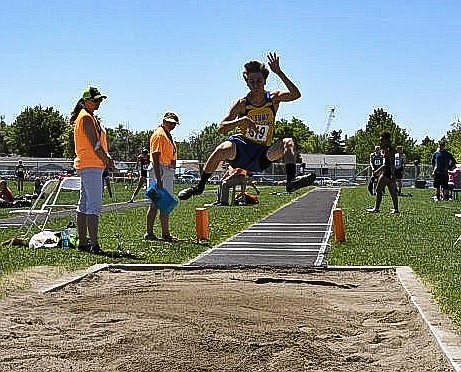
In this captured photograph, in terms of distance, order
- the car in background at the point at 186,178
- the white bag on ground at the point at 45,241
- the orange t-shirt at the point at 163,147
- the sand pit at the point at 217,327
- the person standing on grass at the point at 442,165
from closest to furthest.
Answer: the sand pit at the point at 217,327, the white bag on ground at the point at 45,241, the orange t-shirt at the point at 163,147, the person standing on grass at the point at 442,165, the car in background at the point at 186,178

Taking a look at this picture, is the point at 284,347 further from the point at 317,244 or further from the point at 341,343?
the point at 317,244

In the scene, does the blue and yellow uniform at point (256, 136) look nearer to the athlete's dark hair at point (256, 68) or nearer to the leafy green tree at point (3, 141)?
the athlete's dark hair at point (256, 68)

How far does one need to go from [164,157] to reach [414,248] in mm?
4416

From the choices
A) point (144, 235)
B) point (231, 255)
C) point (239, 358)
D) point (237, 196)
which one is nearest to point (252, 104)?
point (231, 255)

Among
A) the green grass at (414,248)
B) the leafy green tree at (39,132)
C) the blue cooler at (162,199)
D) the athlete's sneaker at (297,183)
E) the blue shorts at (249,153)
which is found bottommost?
the green grass at (414,248)

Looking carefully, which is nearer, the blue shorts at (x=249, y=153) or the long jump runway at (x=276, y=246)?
the blue shorts at (x=249, y=153)

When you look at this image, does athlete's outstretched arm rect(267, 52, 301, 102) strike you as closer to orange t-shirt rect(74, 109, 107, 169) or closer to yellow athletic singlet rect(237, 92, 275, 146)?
yellow athletic singlet rect(237, 92, 275, 146)

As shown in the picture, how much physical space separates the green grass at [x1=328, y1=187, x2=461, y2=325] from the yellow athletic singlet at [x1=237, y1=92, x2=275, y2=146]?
2.49 meters

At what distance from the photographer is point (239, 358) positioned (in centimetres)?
602

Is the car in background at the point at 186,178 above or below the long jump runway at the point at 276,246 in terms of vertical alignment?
above

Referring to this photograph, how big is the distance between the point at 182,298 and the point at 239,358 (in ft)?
7.88

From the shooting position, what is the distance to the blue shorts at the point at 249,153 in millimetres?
9953

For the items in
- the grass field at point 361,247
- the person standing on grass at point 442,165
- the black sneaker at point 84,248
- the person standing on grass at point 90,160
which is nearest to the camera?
the grass field at point 361,247

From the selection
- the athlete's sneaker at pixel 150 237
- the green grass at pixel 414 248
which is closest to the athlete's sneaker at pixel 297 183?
the green grass at pixel 414 248
